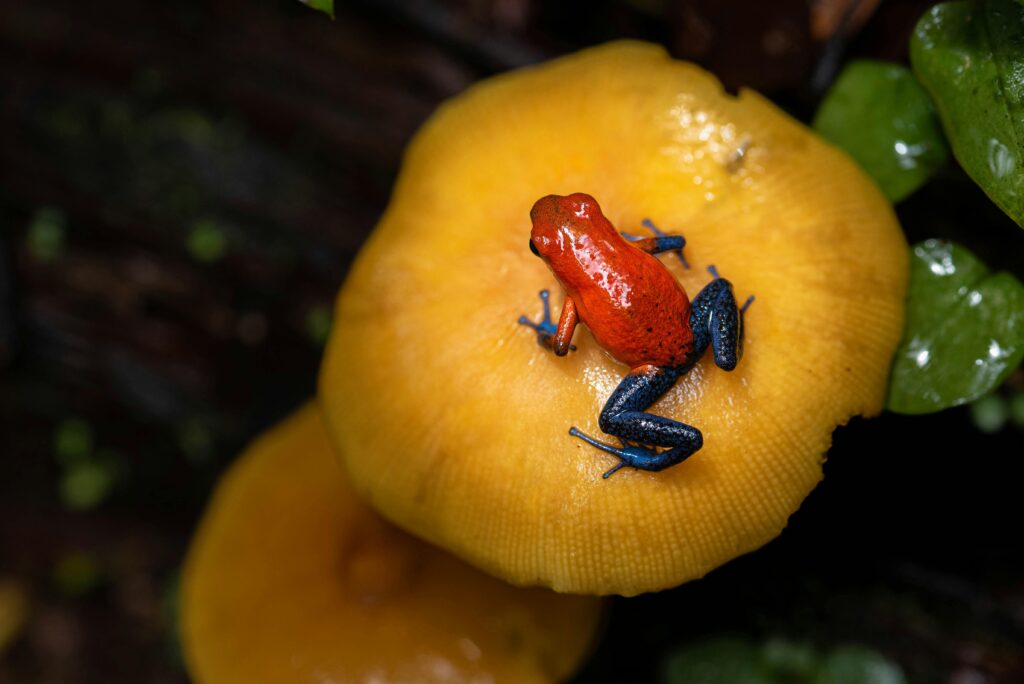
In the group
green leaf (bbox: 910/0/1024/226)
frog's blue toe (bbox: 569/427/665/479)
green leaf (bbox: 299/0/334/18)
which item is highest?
green leaf (bbox: 910/0/1024/226)

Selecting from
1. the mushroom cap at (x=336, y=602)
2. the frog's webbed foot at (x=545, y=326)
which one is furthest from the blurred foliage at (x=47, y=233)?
the frog's webbed foot at (x=545, y=326)

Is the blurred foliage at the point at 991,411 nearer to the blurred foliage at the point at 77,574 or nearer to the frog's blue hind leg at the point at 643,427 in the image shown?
the frog's blue hind leg at the point at 643,427

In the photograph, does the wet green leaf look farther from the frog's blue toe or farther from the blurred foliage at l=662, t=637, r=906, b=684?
the frog's blue toe

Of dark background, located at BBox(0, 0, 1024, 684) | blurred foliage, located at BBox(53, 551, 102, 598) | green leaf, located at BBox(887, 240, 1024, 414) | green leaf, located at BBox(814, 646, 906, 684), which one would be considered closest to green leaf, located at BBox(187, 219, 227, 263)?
dark background, located at BBox(0, 0, 1024, 684)

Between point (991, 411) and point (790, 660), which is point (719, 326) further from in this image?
point (790, 660)

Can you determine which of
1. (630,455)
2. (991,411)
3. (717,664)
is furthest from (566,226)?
(717,664)

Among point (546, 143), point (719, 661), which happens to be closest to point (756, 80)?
point (546, 143)
